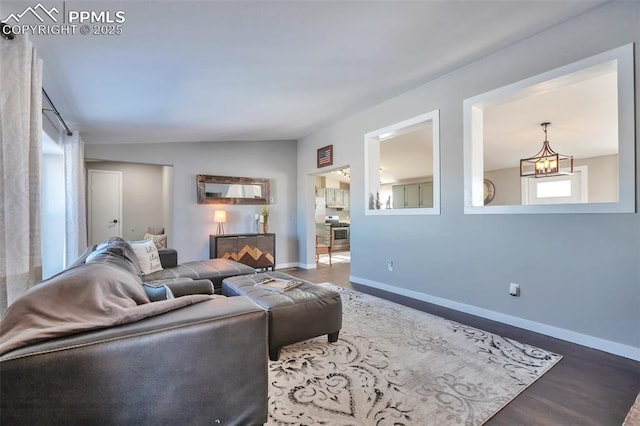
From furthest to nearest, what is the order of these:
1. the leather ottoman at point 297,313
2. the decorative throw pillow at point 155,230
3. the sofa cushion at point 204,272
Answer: the decorative throw pillow at point 155,230 < the sofa cushion at point 204,272 < the leather ottoman at point 297,313

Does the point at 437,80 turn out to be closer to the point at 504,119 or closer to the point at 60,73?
the point at 504,119

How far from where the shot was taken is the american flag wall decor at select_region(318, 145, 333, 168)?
18.1 ft

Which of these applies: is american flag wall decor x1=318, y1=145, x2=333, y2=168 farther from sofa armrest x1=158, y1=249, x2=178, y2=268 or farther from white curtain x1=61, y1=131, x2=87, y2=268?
white curtain x1=61, y1=131, x2=87, y2=268

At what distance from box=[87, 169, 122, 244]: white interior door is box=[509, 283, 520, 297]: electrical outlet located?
709 cm

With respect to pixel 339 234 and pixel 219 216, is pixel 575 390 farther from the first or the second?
pixel 339 234

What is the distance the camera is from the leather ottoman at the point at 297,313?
221cm

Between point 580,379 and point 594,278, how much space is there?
912mm

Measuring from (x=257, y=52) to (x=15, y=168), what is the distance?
1.78m

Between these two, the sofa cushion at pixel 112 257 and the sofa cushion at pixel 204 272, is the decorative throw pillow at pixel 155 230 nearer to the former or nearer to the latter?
the sofa cushion at pixel 204 272

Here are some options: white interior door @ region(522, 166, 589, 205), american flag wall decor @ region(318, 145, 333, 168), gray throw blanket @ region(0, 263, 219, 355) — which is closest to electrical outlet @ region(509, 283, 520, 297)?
gray throw blanket @ region(0, 263, 219, 355)

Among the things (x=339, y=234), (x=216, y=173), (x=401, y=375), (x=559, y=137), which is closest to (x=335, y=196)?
(x=339, y=234)

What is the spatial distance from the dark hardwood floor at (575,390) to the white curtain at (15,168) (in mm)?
2660

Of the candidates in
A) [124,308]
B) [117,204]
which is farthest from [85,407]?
[117,204]

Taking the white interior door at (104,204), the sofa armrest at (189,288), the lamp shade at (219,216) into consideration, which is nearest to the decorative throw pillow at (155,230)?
the white interior door at (104,204)
